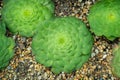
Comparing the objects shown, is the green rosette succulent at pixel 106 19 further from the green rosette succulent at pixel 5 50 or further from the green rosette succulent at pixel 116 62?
the green rosette succulent at pixel 5 50

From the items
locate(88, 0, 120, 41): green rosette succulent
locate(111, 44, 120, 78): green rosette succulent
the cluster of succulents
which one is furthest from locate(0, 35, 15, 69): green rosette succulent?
locate(111, 44, 120, 78): green rosette succulent

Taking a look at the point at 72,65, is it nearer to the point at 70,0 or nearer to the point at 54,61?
the point at 54,61

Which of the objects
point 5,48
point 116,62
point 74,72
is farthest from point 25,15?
point 116,62

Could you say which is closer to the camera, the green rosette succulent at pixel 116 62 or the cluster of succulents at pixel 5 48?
the green rosette succulent at pixel 116 62

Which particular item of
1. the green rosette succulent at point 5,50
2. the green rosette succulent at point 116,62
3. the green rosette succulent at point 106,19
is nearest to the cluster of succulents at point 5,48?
the green rosette succulent at point 5,50

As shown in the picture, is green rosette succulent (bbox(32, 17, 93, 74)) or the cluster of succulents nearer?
green rosette succulent (bbox(32, 17, 93, 74))

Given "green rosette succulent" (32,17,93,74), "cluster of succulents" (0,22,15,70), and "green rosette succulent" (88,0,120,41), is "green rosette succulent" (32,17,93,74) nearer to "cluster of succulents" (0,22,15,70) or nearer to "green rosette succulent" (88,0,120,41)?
"green rosette succulent" (88,0,120,41)
